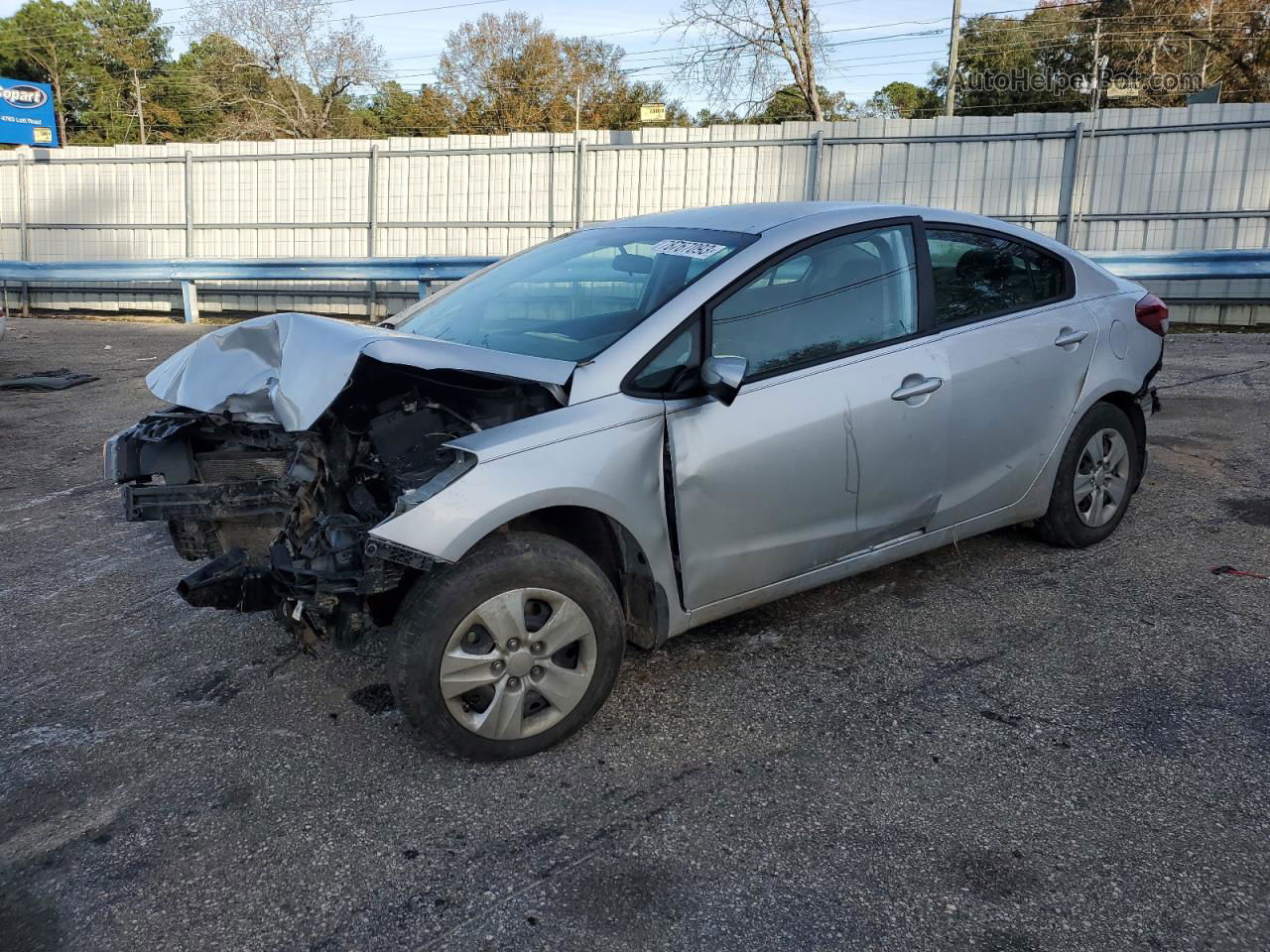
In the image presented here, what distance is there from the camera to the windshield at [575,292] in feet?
11.5

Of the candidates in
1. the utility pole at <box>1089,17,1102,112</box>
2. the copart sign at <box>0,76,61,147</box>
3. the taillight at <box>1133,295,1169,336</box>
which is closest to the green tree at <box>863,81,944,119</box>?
the utility pole at <box>1089,17,1102,112</box>

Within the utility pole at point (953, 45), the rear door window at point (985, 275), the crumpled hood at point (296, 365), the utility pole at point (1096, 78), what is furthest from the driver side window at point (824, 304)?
the utility pole at point (953, 45)

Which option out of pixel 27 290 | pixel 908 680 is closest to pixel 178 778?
pixel 908 680

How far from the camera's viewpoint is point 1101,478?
476cm

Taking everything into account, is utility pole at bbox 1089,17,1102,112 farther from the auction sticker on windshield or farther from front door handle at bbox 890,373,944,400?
the auction sticker on windshield

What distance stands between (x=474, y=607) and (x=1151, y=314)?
3647 mm

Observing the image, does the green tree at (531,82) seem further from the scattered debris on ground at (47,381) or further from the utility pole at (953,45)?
the scattered debris on ground at (47,381)

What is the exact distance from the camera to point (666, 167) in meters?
15.0

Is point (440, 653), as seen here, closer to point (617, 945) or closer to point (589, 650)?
point (589, 650)

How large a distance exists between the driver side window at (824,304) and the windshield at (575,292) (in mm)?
195

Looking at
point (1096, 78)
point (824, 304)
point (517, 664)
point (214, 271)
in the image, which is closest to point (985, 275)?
point (824, 304)

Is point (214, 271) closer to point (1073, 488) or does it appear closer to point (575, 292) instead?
point (575, 292)

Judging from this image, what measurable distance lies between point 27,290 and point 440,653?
17.9 metres

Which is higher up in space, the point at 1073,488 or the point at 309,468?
the point at 309,468
